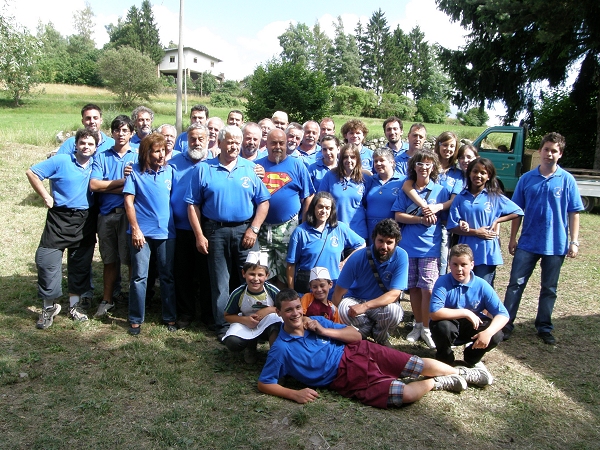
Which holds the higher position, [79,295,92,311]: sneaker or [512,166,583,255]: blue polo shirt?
[512,166,583,255]: blue polo shirt

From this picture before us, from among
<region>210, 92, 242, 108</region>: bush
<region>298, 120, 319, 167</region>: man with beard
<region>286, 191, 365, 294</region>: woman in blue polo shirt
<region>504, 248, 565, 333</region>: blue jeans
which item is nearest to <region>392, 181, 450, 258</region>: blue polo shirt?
<region>286, 191, 365, 294</region>: woman in blue polo shirt

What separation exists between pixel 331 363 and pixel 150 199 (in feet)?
7.31

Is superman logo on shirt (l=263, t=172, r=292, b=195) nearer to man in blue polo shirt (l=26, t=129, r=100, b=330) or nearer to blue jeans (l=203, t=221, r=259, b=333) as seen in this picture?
blue jeans (l=203, t=221, r=259, b=333)

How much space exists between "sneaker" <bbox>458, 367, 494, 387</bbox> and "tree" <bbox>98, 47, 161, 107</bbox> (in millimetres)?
41256

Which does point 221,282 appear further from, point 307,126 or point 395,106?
point 395,106

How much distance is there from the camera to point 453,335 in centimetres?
418

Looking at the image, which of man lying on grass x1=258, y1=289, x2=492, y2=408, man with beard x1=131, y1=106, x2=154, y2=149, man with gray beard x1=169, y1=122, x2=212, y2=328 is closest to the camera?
man lying on grass x1=258, y1=289, x2=492, y2=408

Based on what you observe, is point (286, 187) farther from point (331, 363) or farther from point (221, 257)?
point (331, 363)

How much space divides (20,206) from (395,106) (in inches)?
1497

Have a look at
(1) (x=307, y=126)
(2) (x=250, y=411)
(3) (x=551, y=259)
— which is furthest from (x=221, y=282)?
(3) (x=551, y=259)

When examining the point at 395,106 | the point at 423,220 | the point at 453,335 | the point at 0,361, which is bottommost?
the point at 0,361

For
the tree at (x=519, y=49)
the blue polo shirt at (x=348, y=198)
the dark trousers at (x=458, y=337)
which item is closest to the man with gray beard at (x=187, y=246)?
the blue polo shirt at (x=348, y=198)

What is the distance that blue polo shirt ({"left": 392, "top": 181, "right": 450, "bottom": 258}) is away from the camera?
15.7 feet

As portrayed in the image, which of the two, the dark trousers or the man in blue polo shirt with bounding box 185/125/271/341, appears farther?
the man in blue polo shirt with bounding box 185/125/271/341
